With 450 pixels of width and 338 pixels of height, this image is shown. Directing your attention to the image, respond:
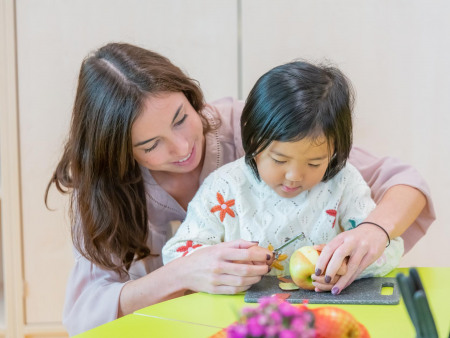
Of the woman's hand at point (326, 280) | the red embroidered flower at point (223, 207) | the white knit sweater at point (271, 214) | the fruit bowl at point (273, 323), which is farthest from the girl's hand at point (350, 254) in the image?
the fruit bowl at point (273, 323)

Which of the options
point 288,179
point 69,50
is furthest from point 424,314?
point 69,50

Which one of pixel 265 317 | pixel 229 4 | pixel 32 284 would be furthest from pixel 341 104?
pixel 32 284

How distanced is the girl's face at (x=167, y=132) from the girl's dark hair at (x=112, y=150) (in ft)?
0.05

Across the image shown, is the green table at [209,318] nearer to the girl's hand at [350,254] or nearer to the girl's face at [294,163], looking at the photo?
the girl's hand at [350,254]

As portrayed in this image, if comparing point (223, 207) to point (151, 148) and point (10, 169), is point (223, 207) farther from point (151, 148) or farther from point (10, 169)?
point (10, 169)

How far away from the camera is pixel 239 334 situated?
1.62 feet

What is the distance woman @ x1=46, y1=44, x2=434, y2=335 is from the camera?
3.86 ft

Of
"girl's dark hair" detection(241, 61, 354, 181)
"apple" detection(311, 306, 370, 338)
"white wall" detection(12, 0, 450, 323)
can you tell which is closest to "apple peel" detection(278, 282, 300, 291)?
"girl's dark hair" detection(241, 61, 354, 181)

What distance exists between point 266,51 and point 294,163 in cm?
96

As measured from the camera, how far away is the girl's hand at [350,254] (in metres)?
1.05

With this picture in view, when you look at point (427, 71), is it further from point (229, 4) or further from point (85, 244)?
point (85, 244)

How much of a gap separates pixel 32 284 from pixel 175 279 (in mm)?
1073

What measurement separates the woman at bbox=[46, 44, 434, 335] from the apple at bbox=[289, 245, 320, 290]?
45 millimetres

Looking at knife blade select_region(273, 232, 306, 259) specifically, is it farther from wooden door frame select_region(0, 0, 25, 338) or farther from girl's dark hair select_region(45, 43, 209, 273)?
wooden door frame select_region(0, 0, 25, 338)
